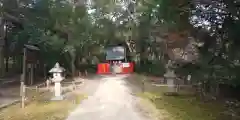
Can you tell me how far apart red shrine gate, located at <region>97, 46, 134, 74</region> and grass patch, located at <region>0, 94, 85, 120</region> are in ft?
52.3

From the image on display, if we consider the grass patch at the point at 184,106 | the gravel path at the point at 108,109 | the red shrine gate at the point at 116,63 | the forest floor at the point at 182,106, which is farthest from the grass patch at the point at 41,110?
the red shrine gate at the point at 116,63

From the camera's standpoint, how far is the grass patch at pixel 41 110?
9.80m

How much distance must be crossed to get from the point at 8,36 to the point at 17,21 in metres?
1.60

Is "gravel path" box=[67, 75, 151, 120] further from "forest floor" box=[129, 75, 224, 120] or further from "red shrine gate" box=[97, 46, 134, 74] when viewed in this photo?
"red shrine gate" box=[97, 46, 134, 74]

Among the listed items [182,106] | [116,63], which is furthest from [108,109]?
[116,63]

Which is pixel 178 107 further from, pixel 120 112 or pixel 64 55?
pixel 64 55

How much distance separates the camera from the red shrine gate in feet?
94.9

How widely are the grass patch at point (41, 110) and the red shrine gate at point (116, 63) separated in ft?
52.3

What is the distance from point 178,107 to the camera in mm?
11391

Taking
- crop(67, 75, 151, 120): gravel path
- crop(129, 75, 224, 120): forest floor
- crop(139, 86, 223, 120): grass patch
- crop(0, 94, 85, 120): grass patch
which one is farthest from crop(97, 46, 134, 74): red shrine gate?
crop(0, 94, 85, 120): grass patch

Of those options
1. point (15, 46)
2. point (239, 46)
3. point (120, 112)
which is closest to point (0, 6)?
point (15, 46)

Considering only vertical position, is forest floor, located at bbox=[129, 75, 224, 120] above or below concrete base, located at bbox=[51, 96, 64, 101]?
below

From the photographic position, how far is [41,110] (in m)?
10.9

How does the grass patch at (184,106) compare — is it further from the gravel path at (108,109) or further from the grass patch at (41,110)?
the grass patch at (41,110)
